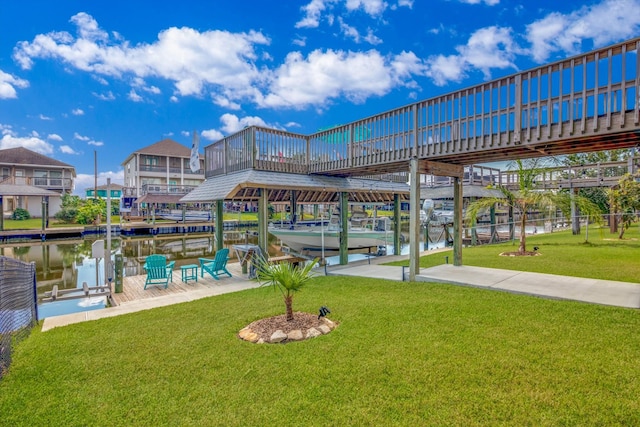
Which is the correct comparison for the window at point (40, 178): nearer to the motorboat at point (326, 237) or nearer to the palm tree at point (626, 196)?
the motorboat at point (326, 237)

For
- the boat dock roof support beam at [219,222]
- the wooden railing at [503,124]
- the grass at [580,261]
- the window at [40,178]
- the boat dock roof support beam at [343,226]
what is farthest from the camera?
the window at [40,178]

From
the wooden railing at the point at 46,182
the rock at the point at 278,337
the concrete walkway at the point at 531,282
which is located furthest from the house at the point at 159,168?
the rock at the point at 278,337

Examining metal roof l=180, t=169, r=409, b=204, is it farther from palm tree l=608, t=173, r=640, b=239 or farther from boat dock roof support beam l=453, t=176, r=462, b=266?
palm tree l=608, t=173, r=640, b=239

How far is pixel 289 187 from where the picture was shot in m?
10.6

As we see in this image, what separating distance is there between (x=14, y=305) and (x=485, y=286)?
8437mm

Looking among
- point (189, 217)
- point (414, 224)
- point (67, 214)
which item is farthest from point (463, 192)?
point (67, 214)

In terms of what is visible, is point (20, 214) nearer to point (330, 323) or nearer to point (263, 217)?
point (263, 217)

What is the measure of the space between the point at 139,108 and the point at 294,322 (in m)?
57.3

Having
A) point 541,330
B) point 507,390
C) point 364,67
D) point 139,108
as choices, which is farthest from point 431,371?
point 139,108

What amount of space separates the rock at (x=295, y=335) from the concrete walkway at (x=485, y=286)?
3.81 metres

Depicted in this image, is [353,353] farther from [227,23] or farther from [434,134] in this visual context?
[227,23]

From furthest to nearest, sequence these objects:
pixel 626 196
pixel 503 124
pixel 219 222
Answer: pixel 626 196 < pixel 219 222 < pixel 503 124

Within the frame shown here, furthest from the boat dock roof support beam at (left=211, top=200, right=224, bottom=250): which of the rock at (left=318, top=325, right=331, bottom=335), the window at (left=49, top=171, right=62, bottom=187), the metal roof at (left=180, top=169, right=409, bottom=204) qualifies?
A: the window at (left=49, top=171, right=62, bottom=187)

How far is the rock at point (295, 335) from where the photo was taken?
4.67m
